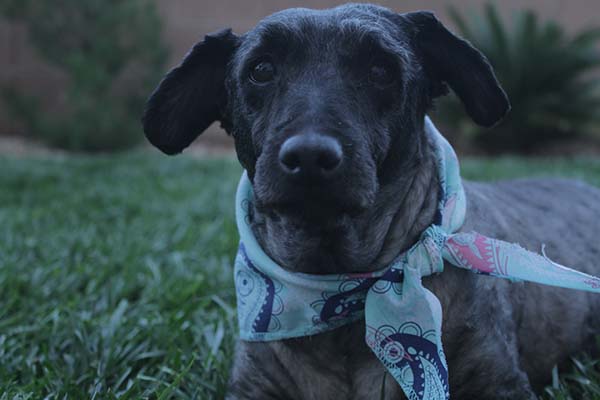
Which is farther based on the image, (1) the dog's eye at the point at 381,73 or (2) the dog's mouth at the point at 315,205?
(1) the dog's eye at the point at 381,73

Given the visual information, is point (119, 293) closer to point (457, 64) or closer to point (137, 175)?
point (457, 64)

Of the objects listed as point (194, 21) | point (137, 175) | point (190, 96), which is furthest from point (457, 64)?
point (194, 21)

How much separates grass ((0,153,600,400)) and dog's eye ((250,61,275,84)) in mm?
939

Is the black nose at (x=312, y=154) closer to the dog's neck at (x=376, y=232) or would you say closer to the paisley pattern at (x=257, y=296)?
the dog's neck at (x=376, y=232)

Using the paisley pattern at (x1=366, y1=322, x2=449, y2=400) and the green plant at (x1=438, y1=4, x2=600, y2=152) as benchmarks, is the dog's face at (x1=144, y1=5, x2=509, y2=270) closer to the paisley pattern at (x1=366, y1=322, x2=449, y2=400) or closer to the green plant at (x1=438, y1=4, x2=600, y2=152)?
the paisley pattern at (x1=366, y1=322, x2=449, y2=400)

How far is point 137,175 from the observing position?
23.1 feet

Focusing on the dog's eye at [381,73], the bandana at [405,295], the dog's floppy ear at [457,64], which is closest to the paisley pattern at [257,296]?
the bandana at [405,295]

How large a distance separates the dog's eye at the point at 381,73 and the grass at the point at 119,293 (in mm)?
1079

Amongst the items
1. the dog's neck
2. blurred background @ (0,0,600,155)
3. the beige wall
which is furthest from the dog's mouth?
the beige wall

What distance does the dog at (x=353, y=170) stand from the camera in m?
1.91

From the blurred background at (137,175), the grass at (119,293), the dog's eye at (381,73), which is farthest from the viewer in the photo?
the blurred background at (137,175)

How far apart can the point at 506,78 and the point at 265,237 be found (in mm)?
9203

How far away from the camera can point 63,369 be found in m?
2.48

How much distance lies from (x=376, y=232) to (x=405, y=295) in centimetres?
23
